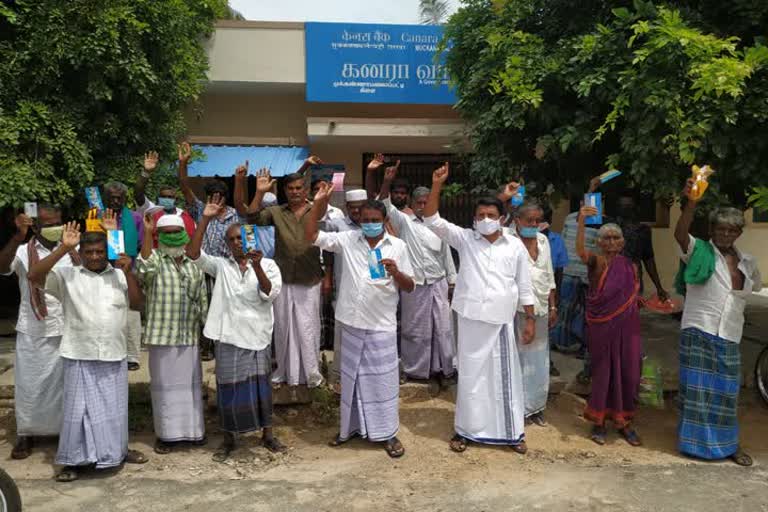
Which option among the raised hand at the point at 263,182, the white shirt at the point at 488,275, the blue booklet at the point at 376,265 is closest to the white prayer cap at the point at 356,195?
the raised hand at the point at 263,182

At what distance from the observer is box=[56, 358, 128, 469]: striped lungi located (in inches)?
155

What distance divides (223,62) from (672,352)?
8.02 m

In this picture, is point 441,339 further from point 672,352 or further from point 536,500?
point 672,352

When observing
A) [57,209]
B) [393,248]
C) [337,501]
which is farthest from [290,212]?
[337,501]

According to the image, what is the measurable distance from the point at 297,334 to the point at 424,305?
116 centimetres

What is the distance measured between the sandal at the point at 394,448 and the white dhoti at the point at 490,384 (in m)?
0.49

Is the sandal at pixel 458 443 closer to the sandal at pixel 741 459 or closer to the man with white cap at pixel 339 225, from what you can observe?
the man with white cap at pixel 339 225

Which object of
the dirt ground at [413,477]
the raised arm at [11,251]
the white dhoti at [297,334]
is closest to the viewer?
the dirt ground at [413,477]

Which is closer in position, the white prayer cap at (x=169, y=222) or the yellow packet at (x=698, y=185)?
the yellow packet at (x=698, y=185)

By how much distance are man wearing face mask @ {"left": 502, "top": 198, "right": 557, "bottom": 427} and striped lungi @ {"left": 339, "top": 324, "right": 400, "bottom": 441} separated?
1.06 m

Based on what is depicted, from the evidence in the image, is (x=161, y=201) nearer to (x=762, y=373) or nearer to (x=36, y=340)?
(x=36, y=340)

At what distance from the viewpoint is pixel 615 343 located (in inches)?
179

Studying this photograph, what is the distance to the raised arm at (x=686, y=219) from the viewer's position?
13.2ft

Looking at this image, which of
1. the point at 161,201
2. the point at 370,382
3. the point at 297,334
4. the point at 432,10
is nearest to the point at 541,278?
the point at 370,382
